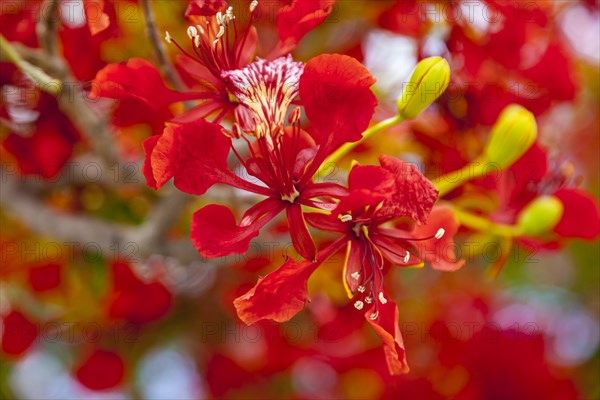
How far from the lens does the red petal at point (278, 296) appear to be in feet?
2.17

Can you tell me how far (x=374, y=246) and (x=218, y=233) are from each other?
0.58 ft

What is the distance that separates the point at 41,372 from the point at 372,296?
4.84 feet

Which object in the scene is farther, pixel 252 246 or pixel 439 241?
pixel 252 246

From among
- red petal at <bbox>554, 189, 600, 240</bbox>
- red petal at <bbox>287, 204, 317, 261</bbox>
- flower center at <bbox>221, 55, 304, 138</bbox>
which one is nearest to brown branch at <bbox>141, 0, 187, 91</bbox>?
flower center at <bbox>221, 55, 304, 138</bbox>

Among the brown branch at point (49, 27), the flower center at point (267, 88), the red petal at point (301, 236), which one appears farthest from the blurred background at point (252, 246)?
the red petal at point (301, 236)

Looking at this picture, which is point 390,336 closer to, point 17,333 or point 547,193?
point 547,193

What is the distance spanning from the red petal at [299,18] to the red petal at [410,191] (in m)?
0.15

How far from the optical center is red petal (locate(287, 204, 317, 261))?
27.1 inches

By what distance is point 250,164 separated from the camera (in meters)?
0.72

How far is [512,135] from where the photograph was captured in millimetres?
870

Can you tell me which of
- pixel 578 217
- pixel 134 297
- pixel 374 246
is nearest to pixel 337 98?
pixel 374 246

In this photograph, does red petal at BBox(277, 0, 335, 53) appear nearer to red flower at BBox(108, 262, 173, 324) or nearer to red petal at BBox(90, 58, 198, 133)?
red petal at BBox(90, 58, 198, 133)

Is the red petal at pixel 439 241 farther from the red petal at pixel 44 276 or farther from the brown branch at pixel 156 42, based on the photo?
the red petal at pixel 44 276

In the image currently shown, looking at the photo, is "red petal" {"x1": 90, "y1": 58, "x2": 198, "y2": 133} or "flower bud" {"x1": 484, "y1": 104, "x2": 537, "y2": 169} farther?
"flower bud" {"x1": 484, "y1": 104, "x2": 537, "y2": 169}
